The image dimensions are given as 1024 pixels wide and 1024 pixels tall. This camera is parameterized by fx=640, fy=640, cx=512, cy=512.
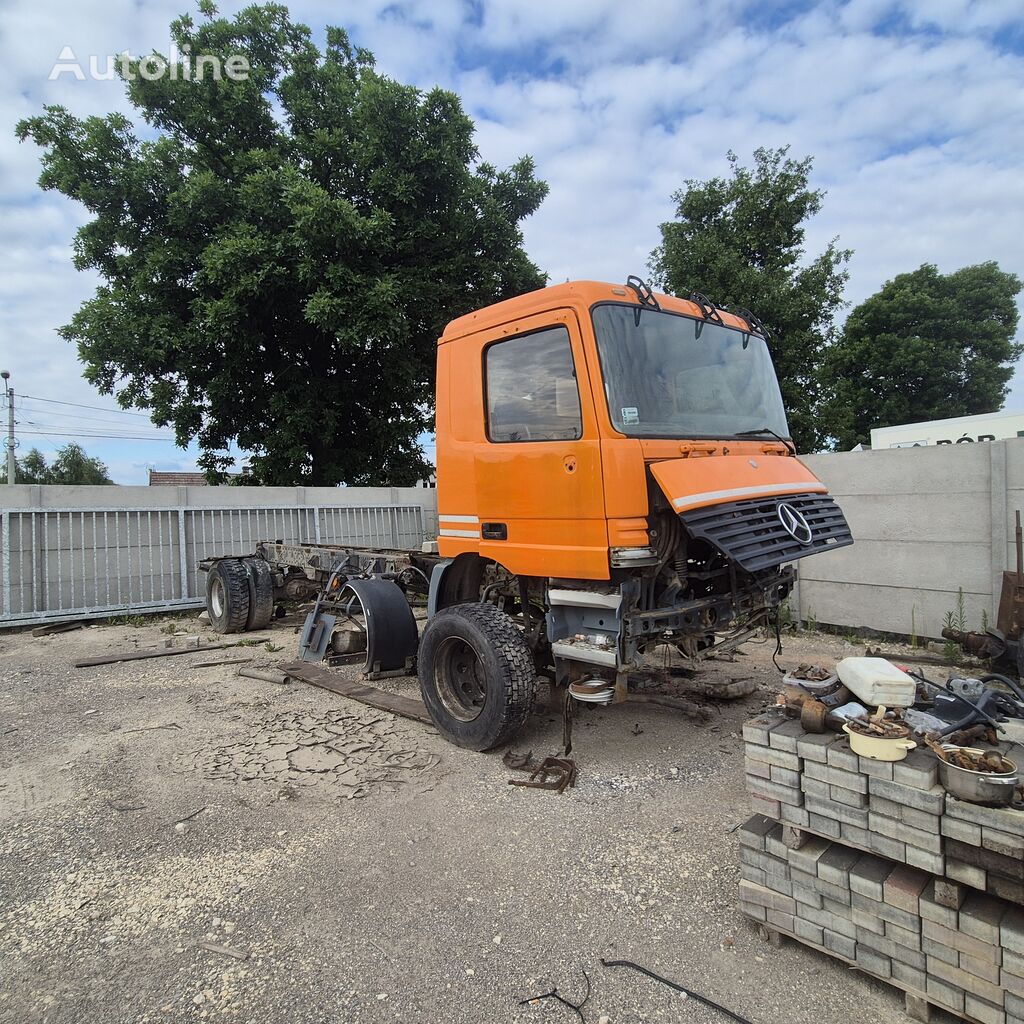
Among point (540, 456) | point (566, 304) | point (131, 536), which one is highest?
point (566, 304)

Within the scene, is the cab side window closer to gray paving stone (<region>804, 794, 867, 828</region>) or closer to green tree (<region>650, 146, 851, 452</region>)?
gray paving stone (<region>804, 794, 867, 828</region>)

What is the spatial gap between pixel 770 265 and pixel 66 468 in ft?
167

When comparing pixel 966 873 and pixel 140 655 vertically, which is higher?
pixel 966 873

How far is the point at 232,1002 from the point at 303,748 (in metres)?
2.34

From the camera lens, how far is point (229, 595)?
8555 mm

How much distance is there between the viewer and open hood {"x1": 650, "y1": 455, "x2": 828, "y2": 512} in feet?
11.1

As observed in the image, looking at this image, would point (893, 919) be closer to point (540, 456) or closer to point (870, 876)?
point (870, 876)

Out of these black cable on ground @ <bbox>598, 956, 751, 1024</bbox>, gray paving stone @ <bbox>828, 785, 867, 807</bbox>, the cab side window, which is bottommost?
black cable on ground @ <bbox>598, 956, 751, 1024</bbox>

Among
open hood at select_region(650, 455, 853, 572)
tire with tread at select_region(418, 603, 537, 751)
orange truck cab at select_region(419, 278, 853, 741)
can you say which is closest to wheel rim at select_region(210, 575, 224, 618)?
tire with tread at select_region(418, 603, 537, 751)

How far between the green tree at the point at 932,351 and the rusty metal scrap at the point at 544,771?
2345 centimetres

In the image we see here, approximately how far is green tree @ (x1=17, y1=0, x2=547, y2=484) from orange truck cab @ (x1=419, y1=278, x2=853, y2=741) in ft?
30.6

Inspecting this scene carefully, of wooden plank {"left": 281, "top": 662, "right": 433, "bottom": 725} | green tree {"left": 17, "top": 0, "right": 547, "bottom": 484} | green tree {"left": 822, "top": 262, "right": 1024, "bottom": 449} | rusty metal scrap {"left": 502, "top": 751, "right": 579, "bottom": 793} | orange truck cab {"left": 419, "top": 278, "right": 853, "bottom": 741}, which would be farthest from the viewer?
green tree {"left": 822, "top": 262, "right": 1024, "bottom": 449}

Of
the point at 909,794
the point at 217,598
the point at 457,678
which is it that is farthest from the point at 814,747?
the point at 217,598

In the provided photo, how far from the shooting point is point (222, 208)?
13.5 m
